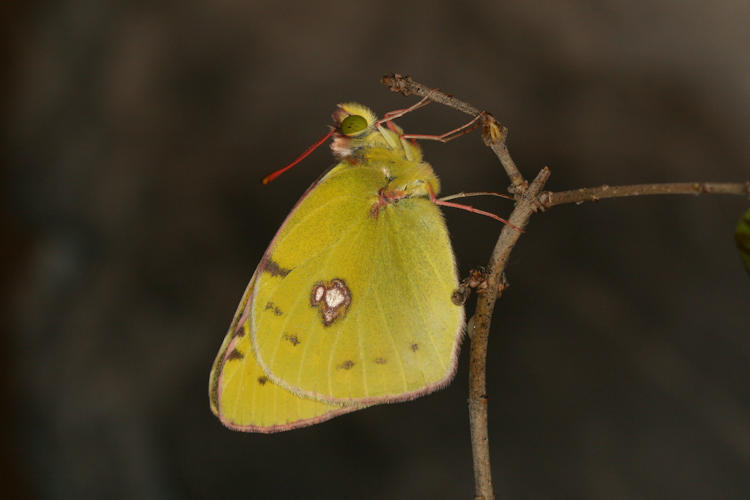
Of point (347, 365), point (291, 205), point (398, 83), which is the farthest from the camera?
point (291, 205)

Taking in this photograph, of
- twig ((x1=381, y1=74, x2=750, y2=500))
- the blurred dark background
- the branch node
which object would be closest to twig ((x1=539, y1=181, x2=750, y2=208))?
twig ((x1=381, y1=74, x2=750, y2=500))

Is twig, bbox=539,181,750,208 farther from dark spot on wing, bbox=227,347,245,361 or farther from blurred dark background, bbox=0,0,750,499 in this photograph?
blurred dark background, bbox=0,0,750,499

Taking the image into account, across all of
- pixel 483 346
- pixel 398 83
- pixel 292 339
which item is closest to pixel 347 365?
pixel 292 339

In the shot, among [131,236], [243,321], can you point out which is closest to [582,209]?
[243,321]

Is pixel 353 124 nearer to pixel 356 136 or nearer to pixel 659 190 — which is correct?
pixel 356 136

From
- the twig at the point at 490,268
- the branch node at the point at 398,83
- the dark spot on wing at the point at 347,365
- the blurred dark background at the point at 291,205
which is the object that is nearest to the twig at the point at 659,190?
the twig at the point at 490,268

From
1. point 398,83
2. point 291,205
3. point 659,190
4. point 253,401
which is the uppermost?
point 291,205

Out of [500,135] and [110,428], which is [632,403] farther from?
[110,428]
